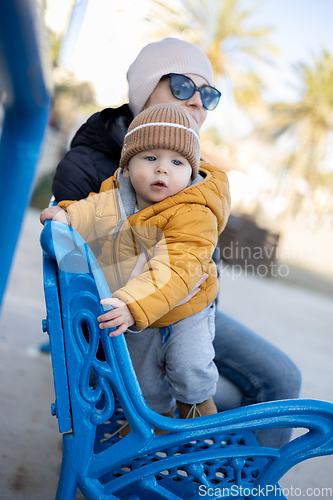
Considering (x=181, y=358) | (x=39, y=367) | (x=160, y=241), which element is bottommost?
(x=39, y=367)

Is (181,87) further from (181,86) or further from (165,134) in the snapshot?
(165,134)

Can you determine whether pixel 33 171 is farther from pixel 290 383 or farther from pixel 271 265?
pixel 271 265

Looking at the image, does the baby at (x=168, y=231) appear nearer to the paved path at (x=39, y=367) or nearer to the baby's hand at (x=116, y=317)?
the baby's hand at (x=116, y=317)

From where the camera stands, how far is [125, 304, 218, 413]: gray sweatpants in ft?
3.76

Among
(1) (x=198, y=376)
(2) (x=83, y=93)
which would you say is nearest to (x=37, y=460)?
(1) (x=198, y=376)

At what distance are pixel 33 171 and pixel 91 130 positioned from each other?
0.61 m

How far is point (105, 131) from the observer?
1.47 meters

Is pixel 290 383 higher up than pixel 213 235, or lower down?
lower down

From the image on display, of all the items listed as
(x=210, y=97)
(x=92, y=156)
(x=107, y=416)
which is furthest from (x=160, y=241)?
(x=210, y=97)

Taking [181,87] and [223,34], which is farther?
[223,34]

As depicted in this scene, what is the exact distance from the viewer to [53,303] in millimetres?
970

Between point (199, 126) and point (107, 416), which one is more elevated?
point (199, 126)

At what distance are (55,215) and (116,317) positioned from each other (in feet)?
1.22

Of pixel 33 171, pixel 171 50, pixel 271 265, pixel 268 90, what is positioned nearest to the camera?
pixel 171 50
